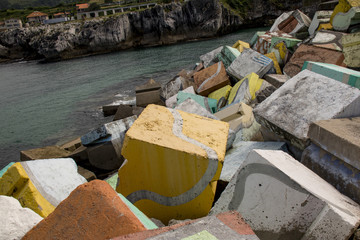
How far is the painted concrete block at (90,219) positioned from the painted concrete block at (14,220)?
130mm

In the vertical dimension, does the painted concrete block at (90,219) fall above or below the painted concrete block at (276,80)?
above

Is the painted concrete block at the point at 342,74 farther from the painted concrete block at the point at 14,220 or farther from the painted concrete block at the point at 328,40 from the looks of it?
the painted concrete block at the point at 14,220

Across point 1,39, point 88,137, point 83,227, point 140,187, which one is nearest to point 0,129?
point 88,137

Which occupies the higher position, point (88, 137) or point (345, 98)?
point (345, 98)

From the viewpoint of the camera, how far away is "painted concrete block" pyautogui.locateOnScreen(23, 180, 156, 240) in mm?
1159

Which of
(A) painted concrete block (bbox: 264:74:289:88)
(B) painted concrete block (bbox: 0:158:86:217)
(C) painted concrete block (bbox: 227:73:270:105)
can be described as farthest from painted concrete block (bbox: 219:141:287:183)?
(A) painted concrete block (bbox: 264:74:289:88)

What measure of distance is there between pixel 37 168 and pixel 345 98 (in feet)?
7.99

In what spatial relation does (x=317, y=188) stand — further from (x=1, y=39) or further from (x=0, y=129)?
(x=1, y=39)

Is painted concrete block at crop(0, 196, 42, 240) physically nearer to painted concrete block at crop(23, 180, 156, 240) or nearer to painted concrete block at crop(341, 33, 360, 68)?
painted concrete block at crop(23, 180, 156, 240)

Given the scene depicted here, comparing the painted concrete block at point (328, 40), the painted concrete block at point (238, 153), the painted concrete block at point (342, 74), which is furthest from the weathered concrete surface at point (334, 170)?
the painted concrete block at point (328, 40)

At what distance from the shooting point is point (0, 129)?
779 centimetres

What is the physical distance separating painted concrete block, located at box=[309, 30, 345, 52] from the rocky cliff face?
31.7 metres

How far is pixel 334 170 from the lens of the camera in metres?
1.58

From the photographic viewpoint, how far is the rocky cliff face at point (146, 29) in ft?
115
